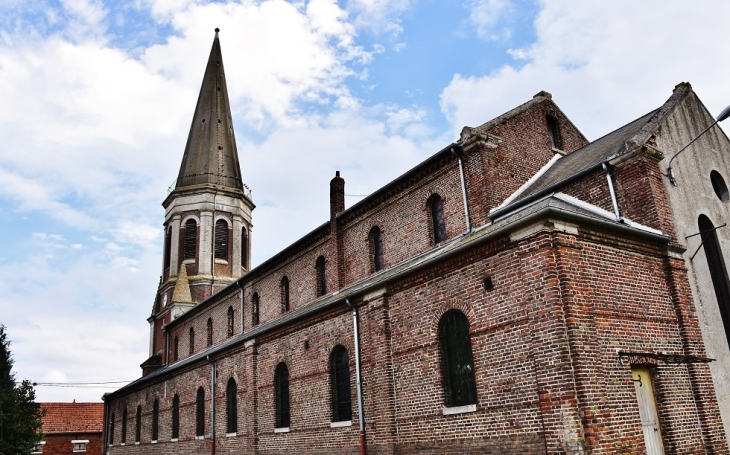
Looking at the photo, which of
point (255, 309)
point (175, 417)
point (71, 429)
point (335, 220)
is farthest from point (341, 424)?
point (71, 429)

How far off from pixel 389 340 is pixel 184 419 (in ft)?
45.7

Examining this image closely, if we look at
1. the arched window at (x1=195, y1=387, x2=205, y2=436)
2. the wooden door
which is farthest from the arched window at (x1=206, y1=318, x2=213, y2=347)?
the wooden door

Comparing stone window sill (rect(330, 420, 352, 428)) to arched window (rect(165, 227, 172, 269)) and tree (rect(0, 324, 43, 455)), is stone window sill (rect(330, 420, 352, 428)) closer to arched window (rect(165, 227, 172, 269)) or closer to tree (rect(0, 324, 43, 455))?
tree (rect(0, 324, 43, 455))

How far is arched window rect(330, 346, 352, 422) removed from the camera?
15.6 metres

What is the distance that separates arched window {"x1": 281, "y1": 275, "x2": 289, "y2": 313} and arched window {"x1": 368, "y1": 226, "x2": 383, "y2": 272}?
5.45 m

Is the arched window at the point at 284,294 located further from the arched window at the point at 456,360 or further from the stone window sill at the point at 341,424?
the arched window at the point at 456,360

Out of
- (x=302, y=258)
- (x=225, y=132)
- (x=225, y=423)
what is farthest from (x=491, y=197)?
(x=225, y=132)

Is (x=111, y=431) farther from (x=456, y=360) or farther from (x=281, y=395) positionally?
(x=456, y=360)

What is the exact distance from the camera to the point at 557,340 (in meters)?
10.4

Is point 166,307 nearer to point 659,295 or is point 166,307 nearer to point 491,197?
point 491,197

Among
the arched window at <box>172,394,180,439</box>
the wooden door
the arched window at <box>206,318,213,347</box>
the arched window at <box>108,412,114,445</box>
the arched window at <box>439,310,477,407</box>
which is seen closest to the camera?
the wooden door

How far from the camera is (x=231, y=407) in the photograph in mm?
21266

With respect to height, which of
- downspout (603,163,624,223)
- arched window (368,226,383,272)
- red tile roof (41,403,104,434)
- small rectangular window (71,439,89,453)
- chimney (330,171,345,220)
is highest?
chimney (330,171,345,220)

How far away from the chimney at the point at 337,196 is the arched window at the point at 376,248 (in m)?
2.12
